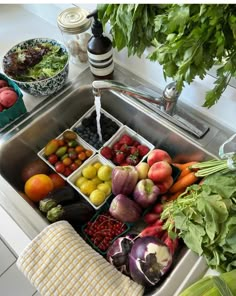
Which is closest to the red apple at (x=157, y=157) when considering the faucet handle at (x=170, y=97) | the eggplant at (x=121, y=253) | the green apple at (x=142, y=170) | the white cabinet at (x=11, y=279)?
the green apple at (x=142, y=170)

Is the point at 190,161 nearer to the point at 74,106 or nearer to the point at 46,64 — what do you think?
the point at 74,106

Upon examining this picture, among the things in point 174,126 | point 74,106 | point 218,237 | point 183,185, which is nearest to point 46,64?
point 74,106

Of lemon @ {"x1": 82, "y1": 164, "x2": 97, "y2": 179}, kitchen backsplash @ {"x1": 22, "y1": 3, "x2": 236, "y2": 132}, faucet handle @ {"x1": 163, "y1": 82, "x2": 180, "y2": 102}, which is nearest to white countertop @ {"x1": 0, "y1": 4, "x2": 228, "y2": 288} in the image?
kitchen backsplash @ {"x1": 22, "y1": 3, "x2": 236, "y2": 132}

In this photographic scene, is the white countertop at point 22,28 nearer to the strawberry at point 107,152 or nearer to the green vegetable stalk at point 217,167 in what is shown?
the strawberry at point 107,152

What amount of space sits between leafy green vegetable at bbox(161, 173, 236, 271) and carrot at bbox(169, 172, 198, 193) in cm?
14

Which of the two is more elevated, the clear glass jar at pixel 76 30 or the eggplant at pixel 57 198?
the clear glass jar at pixel 76 30

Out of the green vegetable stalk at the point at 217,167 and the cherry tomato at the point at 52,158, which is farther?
the cherry tomato at the point at 52,158

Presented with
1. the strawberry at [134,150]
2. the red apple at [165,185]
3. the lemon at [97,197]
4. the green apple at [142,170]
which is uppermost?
the strawberry at [134,150]

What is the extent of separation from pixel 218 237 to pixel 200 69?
1.07 ft

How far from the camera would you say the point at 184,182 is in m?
0.87

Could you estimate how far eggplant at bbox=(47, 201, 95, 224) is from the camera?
0.82m

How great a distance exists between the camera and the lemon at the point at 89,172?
0.91 meters

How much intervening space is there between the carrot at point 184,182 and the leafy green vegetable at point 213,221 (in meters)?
0.14

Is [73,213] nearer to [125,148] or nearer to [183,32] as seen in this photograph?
[125,148]
